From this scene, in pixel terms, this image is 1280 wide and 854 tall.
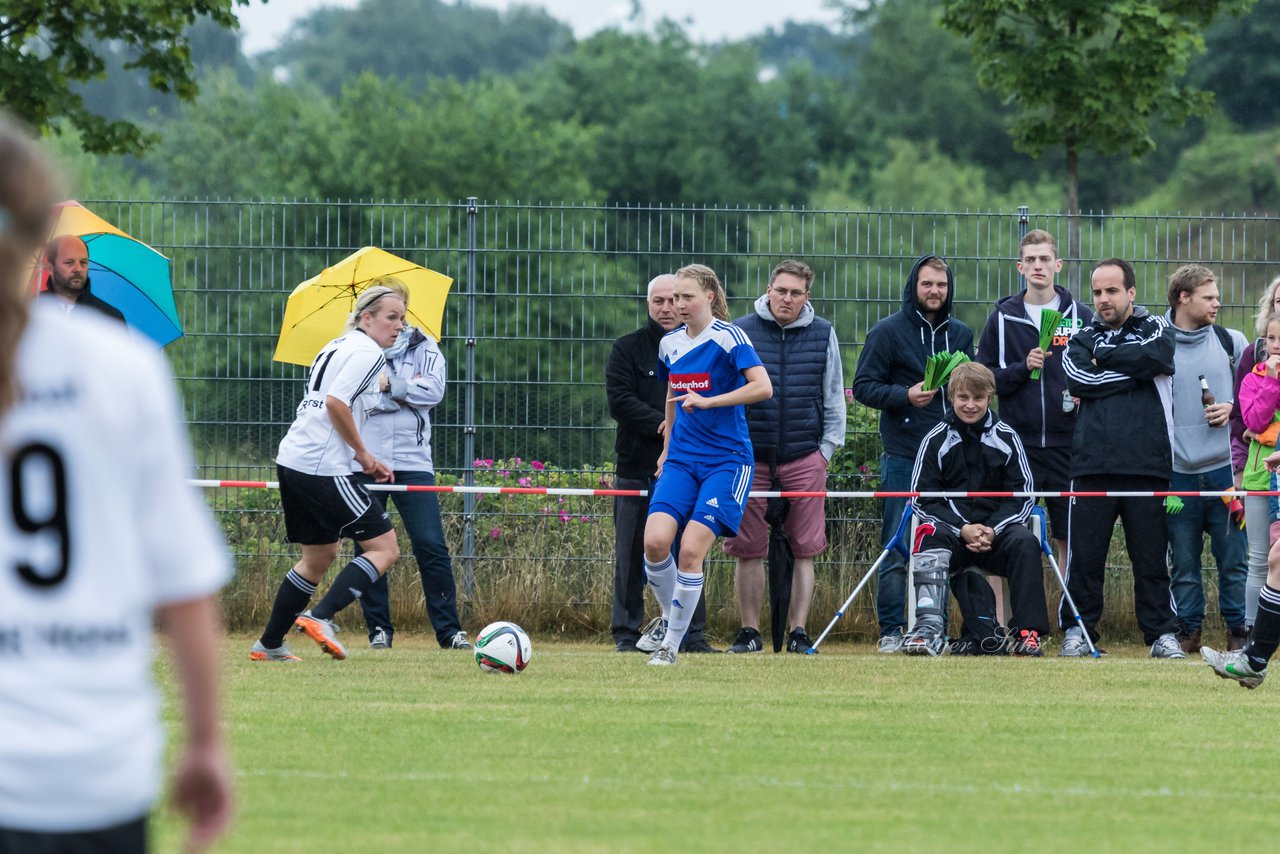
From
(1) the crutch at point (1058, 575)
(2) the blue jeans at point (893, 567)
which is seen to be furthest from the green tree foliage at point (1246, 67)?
(1) the crutch at point (1058, 575)

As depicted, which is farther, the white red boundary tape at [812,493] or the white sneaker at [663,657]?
the white red boundary tape at [812,493]

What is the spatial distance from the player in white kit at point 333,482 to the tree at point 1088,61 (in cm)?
673

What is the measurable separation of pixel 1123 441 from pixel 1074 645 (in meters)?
1.25

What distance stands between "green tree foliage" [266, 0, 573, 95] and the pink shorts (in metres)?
98.2

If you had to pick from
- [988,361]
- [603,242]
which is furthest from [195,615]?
Result: [603,242]

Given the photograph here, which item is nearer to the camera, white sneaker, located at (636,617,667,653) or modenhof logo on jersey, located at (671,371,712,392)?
modenhof logo on jersey, located at (671,371,712,392)

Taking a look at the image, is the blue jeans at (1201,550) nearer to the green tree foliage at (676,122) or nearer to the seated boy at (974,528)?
the seated boy at (974,528)

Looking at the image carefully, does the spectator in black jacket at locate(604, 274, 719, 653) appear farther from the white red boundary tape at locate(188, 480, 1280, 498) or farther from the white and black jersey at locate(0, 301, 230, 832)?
the white and black jersey at locate(0, 301, 230, 832)

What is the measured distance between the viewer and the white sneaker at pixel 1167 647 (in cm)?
1133

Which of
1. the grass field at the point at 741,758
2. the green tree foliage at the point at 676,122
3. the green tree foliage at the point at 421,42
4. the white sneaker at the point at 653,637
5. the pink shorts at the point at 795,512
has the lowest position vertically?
the white sneaker at the point at 653,637

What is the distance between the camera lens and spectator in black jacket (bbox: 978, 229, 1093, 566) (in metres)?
11.9

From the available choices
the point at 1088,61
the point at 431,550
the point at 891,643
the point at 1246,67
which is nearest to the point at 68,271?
the point at 431,550

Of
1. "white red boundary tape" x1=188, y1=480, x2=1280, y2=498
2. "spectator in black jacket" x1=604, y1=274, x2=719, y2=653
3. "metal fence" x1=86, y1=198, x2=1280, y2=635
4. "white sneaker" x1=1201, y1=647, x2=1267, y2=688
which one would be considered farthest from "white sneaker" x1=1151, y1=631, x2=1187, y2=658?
"spectator in black jacket" x1=604, y1=274, x2=719, y2=653

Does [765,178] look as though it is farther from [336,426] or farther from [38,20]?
[336,426]
